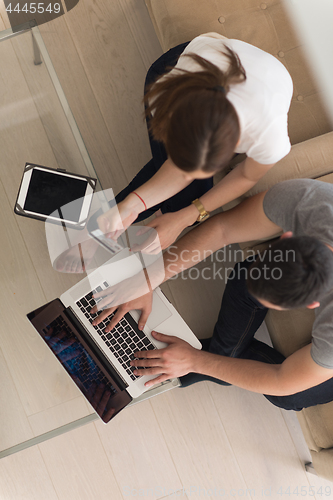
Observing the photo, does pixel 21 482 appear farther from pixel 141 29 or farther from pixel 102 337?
pixel 141 29

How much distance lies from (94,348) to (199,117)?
0.76 m

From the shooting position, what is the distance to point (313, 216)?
3.12 feet

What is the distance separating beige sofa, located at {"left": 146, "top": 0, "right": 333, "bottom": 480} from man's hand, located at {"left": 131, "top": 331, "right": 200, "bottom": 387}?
0.37 m

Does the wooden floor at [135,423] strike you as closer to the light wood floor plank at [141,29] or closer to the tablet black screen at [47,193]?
the light wood floor plank at [141,29]

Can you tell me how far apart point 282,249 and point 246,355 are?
68 centimetres

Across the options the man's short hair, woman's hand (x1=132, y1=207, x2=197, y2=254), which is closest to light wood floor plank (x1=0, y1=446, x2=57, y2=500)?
woman's hand (x1=132, y1=207, x2=197, y2=254)

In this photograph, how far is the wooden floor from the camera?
4.79 ft

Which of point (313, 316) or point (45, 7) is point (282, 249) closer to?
point (313, 316)

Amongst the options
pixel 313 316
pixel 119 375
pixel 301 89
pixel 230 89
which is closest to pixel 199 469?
pixel 119 375

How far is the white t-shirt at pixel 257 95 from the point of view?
0.83 metres

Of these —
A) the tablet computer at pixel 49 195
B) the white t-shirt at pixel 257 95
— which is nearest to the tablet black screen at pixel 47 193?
the tablet computer at pixel 49 195

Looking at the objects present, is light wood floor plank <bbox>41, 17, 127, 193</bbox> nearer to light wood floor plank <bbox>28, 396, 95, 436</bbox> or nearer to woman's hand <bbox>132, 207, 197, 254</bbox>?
woman's hand <bbox>132, 207, 197, 254</bbox>

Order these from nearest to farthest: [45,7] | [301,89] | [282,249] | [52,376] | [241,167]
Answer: [282,249] < [241,167] < [52,376] < [301,89] < [45,7]

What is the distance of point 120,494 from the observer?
147 centimetres
